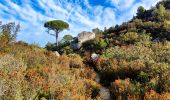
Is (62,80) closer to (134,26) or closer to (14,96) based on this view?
(14,96)

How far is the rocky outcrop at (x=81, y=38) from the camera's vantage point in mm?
48281

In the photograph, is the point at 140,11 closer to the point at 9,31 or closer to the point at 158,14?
the point at 158,14

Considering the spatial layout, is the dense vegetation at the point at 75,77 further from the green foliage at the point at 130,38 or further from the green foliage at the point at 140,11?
the green foliage at the point at 140,11

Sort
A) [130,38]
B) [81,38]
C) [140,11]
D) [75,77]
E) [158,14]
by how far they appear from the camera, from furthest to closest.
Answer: [140,11]
[158,14]
[81,38]
[130,38]
[75,77]

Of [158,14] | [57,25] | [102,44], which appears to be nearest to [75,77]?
[102,44]

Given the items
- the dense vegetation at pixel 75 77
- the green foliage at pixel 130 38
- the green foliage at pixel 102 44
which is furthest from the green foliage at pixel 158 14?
the dense vegetation at pixel 75 77

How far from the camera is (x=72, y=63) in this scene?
89.5ft

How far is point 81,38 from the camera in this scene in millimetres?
49438

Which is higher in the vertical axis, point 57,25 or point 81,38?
point 57,25

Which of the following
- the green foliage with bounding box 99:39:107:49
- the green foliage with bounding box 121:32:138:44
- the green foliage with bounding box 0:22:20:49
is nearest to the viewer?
the green foliage with bounding box 0:22:20:49

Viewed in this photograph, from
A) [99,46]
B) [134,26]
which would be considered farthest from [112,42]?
[134,26]

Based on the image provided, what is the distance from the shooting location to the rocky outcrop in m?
48.3

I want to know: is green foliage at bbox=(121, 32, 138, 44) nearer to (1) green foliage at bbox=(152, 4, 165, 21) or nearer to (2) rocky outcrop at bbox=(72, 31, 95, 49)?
(2) rocky outcrop at bbox=(72, 31, 95, 49)

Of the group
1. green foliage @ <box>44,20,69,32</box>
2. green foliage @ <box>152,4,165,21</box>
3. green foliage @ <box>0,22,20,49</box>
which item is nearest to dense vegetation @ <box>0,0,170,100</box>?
green foliage @ <box>0,22,20,49</box>
